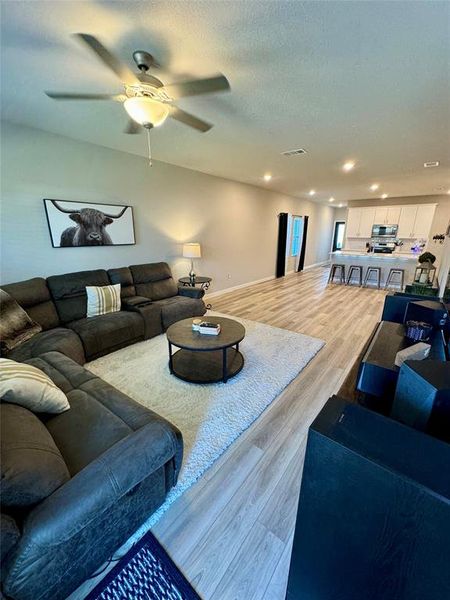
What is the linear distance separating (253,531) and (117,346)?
2443 mm

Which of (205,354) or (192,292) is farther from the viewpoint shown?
(192,292)

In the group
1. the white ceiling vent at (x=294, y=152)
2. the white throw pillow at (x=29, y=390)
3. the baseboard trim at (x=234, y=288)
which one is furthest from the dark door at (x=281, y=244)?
the white throw pillow at (x=29, y=390)

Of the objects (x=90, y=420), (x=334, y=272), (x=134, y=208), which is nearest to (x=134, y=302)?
(x=134, y=208)

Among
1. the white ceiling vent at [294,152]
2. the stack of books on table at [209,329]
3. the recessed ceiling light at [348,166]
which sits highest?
the white ceiling vent at [294,152]

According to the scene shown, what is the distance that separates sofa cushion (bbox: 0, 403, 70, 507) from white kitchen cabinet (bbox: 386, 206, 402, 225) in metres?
9.07

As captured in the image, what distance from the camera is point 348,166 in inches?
162

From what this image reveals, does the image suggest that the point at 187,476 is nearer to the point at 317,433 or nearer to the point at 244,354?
the point at 317,433

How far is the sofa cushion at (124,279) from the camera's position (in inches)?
145

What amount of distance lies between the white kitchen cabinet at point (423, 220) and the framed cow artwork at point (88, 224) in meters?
7.72

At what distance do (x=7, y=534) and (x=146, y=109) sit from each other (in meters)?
2.18

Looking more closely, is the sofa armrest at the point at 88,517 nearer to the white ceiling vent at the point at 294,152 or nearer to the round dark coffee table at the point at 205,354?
the round dark coffee table at the point at 205,354

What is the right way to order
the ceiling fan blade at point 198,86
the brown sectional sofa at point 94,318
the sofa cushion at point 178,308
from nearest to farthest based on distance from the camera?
1. the ceiling fan blade at point 198,86
2. the brown sectional sofa at point 94,318
3. the sofa cushion at point 178,308

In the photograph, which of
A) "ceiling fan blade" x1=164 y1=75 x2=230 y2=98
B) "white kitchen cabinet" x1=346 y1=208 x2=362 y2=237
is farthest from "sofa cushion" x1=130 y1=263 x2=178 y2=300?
"white kitchen cabinet" x1=346 y1=208 x2=362 y2=237

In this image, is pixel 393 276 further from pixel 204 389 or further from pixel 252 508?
pixel 252 508
